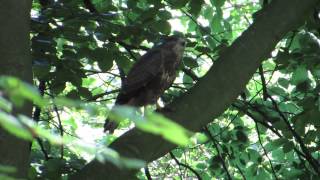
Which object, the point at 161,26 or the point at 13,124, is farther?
the point at 161,26

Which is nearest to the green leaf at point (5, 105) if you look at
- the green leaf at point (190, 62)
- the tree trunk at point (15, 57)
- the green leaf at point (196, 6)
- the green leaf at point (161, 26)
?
the tree trunk at point (15, 57)

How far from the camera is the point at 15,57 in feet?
6.86

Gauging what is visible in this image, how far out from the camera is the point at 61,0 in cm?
342

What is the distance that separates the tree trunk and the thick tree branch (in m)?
0.25

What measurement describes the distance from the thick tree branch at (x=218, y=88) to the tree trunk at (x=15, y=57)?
246 mm

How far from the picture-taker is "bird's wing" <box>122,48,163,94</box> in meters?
3.39

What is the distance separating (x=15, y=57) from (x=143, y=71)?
143cm

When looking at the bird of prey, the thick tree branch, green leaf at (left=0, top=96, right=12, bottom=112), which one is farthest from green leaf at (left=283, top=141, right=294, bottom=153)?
green leaf at (left=0, top=96, right=12, bottom=112)

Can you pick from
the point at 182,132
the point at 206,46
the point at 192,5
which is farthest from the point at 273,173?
the point at 182,132

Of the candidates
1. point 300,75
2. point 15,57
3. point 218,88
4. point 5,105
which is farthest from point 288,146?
point 5,105

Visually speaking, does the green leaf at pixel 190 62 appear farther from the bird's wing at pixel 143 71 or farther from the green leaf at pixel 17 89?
the green leaf at pixel 17 89

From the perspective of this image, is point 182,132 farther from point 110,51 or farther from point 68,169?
point 110,51

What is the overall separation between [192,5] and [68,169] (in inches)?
55.9

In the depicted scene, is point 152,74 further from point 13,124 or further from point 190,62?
point 13,124
